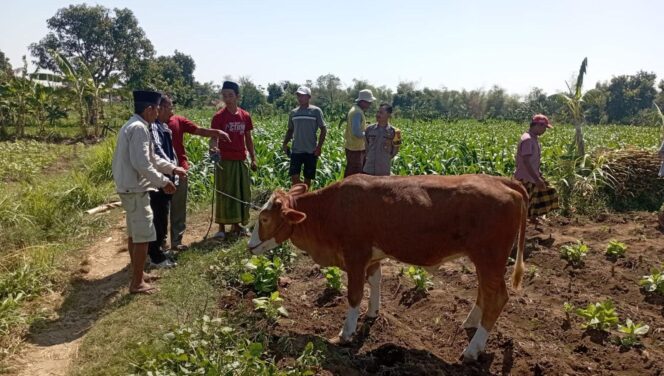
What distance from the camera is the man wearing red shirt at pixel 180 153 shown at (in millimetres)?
7300

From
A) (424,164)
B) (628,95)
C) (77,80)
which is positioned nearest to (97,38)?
(77,80)

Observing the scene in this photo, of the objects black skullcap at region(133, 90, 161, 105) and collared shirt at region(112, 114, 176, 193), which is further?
black skullcap at region(133, 90, 161, 105)

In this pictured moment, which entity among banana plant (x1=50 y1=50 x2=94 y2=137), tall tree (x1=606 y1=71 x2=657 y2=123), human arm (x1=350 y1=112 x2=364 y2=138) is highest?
tall tree (x1=606 y1=71 x2=657 y2=123)

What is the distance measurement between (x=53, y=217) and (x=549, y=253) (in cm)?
819

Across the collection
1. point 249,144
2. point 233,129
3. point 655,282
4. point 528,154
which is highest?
point 233,129

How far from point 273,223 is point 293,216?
1.13 feet

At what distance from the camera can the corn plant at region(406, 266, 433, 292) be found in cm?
595

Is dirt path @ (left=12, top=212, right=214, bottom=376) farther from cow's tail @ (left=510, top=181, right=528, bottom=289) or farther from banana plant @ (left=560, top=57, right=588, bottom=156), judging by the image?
banana plant @ (left=560, top=57, right=588, bottom=156)

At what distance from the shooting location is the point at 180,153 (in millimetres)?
7512

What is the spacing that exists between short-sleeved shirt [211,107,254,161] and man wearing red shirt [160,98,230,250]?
0.52 feet

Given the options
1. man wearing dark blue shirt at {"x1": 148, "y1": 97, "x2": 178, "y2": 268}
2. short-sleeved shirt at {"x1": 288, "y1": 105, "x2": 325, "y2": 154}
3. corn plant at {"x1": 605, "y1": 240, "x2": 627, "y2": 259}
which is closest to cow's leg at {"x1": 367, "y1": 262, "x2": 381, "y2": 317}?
man wearing dark blue shirt at {"x1": 148, "y1": 97, "x2": 178, "y2": 268}

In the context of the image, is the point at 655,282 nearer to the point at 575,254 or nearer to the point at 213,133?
the point at 575,254

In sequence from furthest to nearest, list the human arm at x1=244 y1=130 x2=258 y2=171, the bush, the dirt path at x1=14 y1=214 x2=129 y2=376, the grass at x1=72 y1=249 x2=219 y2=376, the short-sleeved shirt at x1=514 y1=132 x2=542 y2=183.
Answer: the human arm at x1=244 y1=130 x2=258 y2=171
the short-sleeved shirt at x1=514 y1=132 x2=542 y2=183
the dirt path at x1=14 y1=214 x2=129 y2=376
the grass at x1=72 y1=249 x2=219 y2=376
the bush

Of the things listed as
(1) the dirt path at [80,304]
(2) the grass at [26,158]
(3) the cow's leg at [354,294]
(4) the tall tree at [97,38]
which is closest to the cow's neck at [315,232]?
(3) the cow's leg at [354,294]
